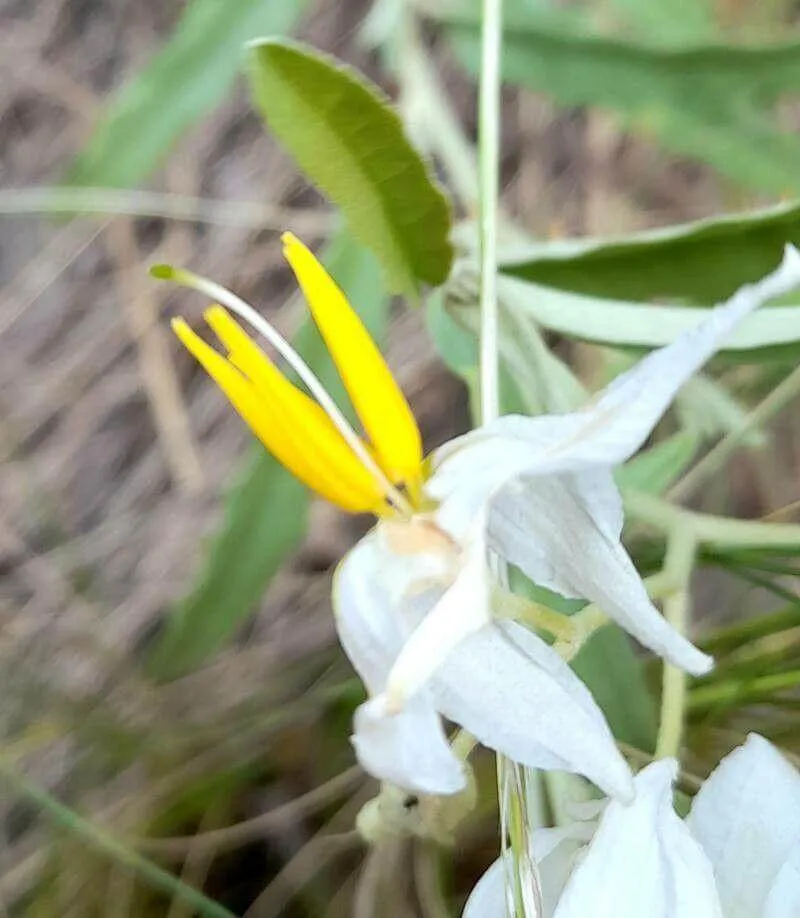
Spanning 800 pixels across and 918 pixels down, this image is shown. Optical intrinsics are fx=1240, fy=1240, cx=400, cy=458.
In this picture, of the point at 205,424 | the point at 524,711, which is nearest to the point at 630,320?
the point at 524,711

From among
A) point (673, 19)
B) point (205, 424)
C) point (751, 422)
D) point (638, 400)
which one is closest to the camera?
point (638, 400)

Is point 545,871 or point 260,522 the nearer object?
point 545,871

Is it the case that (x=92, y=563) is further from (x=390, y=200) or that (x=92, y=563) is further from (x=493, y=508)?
(x=493, y=508)

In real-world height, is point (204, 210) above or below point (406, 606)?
above

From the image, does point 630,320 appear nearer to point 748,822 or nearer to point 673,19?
point 748,822

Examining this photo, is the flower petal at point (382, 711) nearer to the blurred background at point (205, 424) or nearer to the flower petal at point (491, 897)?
the flower petal at point (491, 897)

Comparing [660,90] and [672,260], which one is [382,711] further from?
[660,90]

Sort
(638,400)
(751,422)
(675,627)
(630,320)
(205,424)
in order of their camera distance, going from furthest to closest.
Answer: (205,424)
(751,422)
(630,320)
(675,627)
(638,400)

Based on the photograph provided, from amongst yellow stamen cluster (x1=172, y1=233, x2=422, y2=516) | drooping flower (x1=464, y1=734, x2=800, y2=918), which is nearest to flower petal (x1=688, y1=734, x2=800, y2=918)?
drooping flower (x1=464, y1=734, x2=800, y2=918)

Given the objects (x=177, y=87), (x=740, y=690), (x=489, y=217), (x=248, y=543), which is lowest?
(x=740, y=690)
